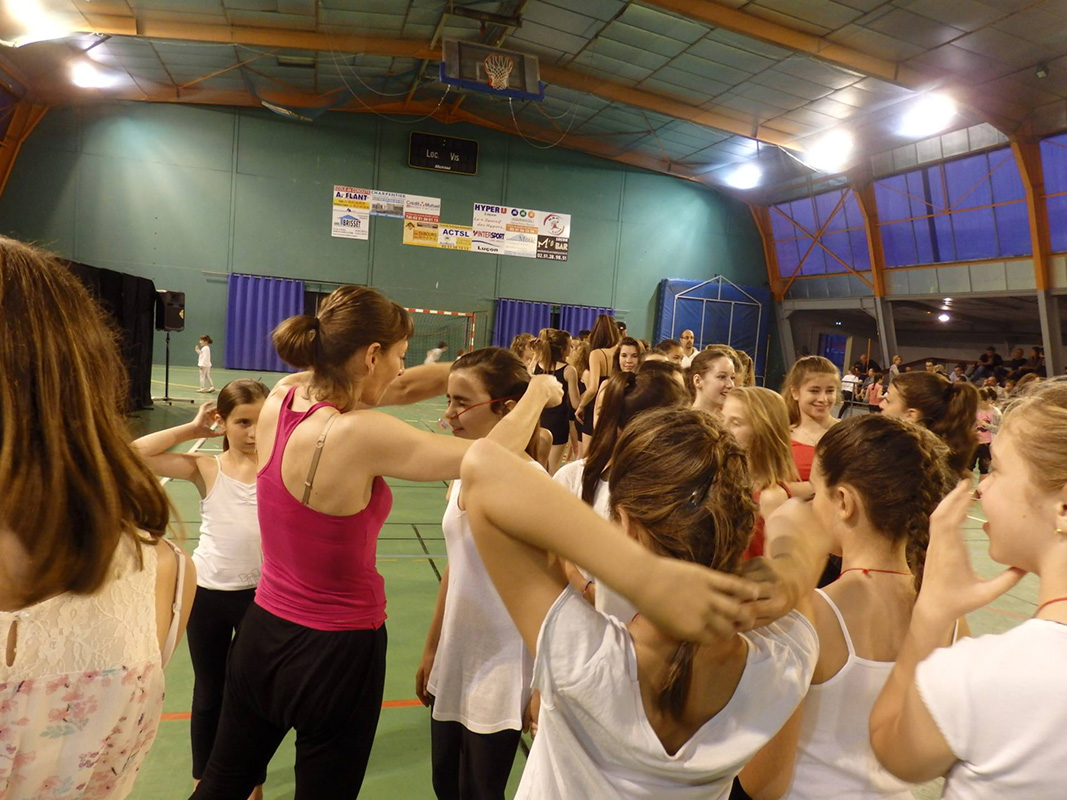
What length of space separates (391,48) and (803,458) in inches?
508

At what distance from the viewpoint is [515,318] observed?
710 inches

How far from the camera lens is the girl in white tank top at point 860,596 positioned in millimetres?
1244

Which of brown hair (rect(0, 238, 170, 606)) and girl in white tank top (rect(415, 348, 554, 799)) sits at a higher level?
brown hair (rect(0, 238, 170, 606))

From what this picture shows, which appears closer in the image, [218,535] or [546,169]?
[218,535]

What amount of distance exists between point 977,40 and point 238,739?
1308 cm

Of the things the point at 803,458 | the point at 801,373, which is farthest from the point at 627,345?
the point at 803,458

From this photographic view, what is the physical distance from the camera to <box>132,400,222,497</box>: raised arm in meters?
2.40

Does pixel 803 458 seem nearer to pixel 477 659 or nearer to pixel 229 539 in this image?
pixel 477 659

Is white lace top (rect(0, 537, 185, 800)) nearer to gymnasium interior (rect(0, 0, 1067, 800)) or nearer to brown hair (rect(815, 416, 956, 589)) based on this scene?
brown hair (rect(815, 416, 956, 589))

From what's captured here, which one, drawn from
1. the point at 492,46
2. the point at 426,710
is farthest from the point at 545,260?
the point at 426,710

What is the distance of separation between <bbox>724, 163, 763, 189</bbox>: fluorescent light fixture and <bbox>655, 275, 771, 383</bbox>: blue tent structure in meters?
2.68

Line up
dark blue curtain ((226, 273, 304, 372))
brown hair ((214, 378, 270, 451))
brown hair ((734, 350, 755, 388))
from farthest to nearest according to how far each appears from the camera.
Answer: dark blue curtain ((226, 273, 304, 372)) < brown hair ((734, 350, 755, 388)) < brown hair ((214, 378, 270, 451))

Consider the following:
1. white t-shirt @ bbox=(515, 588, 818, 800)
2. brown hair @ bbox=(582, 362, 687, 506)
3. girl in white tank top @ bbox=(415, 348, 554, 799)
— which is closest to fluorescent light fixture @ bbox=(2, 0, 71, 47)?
brown hair @ bbox=(582, 362, 687, 506)

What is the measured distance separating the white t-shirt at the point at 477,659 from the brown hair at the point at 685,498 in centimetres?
90
